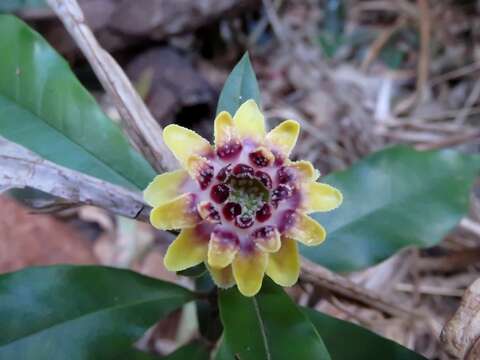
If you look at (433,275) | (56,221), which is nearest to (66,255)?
(56,221)

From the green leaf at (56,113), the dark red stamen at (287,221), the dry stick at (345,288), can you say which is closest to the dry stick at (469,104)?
the dry stick at (345,288)

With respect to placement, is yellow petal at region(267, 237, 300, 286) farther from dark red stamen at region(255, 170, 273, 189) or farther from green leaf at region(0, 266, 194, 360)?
green leaf at region(0, 266, 194, 360)

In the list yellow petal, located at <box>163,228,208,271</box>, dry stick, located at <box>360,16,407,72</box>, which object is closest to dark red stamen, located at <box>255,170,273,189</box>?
yellow petal, located at <box>163,228,208,271</box>

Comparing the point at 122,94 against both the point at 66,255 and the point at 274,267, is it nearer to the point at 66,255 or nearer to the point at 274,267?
the point at 274,267

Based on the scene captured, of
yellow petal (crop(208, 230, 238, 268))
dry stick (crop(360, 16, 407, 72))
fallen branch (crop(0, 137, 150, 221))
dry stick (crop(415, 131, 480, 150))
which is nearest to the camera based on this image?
yellow petal (crop(208, 230, 238, 268))

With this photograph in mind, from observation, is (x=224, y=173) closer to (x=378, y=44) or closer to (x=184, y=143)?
(x=184, y=143)

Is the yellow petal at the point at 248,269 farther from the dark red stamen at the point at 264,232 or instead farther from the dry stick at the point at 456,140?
the dry stick at the point at 456,140
